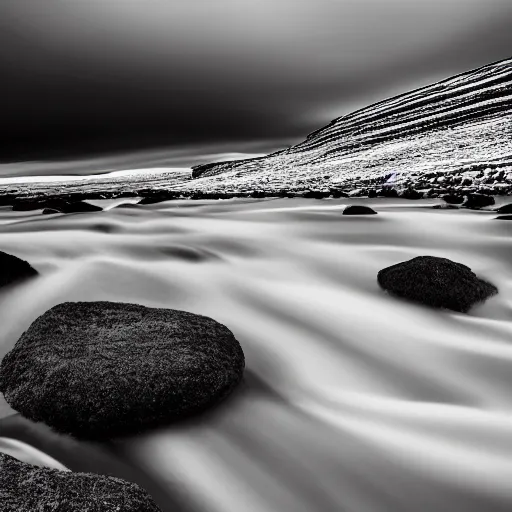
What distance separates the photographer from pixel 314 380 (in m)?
2.00

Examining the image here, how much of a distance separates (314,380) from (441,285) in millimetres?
1060

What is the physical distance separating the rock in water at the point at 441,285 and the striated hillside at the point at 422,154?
5.88 metres

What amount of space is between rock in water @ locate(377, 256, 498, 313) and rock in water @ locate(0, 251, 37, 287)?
244 centimetres

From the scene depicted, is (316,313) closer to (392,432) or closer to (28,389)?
(392,432)

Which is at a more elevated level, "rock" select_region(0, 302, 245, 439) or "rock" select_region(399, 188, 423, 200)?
"rock" select_region(0, 302, 245, 439)

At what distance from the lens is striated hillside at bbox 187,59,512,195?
10.8 m

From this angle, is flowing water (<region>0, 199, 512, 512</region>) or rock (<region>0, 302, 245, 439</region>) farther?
rock (<region>0, 302, 245, 439</region>)

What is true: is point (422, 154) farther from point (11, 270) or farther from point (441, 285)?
point (11, 270)

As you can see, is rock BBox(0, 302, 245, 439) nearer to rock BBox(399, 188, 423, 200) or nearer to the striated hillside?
rock BBox(399, 188, 423, 200)

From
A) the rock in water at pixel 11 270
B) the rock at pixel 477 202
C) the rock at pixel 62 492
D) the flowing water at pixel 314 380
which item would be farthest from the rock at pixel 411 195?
the rock at pixel 62 492

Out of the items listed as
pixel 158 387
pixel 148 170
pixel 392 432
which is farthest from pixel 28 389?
pixel 148 170

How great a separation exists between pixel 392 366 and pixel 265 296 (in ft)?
3.75

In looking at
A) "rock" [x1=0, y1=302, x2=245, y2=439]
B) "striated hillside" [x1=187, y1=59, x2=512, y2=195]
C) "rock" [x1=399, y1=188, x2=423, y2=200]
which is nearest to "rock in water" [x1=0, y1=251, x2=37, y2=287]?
"rock" [x1=0, y1=302, x2=245, y2=439]

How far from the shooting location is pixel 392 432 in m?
1.59
